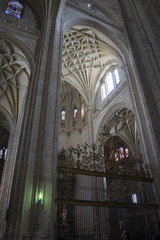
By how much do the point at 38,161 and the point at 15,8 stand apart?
11290 millimetres

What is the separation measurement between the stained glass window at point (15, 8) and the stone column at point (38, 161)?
5033 mm

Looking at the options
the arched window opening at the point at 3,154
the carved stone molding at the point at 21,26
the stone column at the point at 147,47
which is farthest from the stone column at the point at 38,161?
the arched window opening at the point at 3,154

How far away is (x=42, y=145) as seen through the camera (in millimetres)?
6535

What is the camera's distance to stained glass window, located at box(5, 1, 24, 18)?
1216 centimetres

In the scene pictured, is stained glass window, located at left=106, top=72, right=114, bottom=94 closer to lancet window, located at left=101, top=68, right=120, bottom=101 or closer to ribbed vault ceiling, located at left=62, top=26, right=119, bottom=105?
lancet window, located at left=101, top=68, right=120, bottom=101

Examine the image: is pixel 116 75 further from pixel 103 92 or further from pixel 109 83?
pixel 103 92

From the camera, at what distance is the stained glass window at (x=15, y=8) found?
12159mm

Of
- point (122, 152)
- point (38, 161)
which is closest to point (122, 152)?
point (122, 152)

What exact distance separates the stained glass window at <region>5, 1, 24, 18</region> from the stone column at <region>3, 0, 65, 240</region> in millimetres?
5033

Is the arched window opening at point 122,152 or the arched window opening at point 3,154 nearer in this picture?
the arched window opening at point 122,152

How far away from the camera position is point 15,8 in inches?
492

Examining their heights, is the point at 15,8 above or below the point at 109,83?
above

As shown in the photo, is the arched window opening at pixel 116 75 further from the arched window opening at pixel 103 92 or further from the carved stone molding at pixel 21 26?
the carved stone molding at pixel 21 26

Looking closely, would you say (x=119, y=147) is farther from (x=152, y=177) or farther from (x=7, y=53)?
(x=7, y=53)
